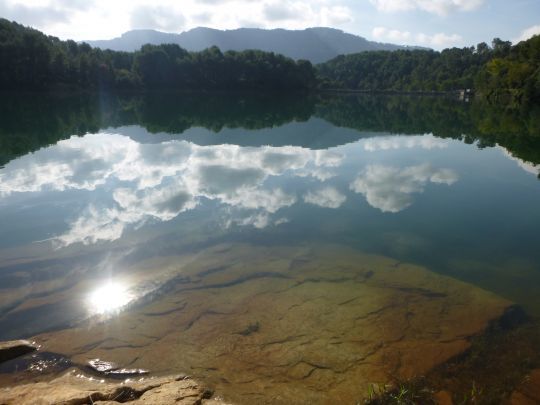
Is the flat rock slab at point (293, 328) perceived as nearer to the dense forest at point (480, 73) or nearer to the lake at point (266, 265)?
the lake at point (266, 265)

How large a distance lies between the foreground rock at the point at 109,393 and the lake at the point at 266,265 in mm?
689

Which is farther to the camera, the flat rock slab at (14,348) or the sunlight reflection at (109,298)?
the sunlight reflection at (109,298)

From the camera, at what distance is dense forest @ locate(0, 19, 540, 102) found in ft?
289

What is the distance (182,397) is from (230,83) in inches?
5634

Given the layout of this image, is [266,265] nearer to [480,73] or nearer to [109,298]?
[109,298]

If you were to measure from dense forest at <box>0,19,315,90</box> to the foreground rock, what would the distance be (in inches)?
3969

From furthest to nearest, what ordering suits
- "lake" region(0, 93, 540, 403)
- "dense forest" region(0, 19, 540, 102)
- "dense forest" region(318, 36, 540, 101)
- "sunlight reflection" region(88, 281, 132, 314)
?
"dense forest" region(0, 19, 540, 102), "dense forest" region(318, 36, 540, 101), "sunlight reflection" region(88, 281, 132, 314), "lake" region(0, 93, 540, 403)

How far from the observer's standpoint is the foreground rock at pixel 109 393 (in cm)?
582

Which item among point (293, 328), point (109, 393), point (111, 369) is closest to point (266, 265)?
point (293, 328)

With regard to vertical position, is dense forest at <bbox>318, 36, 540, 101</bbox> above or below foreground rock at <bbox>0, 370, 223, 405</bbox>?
above

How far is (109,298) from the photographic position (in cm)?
995

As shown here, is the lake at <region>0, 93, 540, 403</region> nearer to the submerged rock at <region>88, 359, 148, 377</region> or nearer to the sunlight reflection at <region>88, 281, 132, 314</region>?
the sunlight reflection at <region>88, 281, 132, 314</region>

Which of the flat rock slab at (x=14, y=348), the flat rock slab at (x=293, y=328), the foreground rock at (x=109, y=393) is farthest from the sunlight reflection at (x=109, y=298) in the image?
the foreground rock at (x=109, y=393)

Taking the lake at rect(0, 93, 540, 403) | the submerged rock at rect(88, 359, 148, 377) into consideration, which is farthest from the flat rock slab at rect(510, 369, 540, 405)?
the submerged rock at rect(88, 359, 148, 377)
